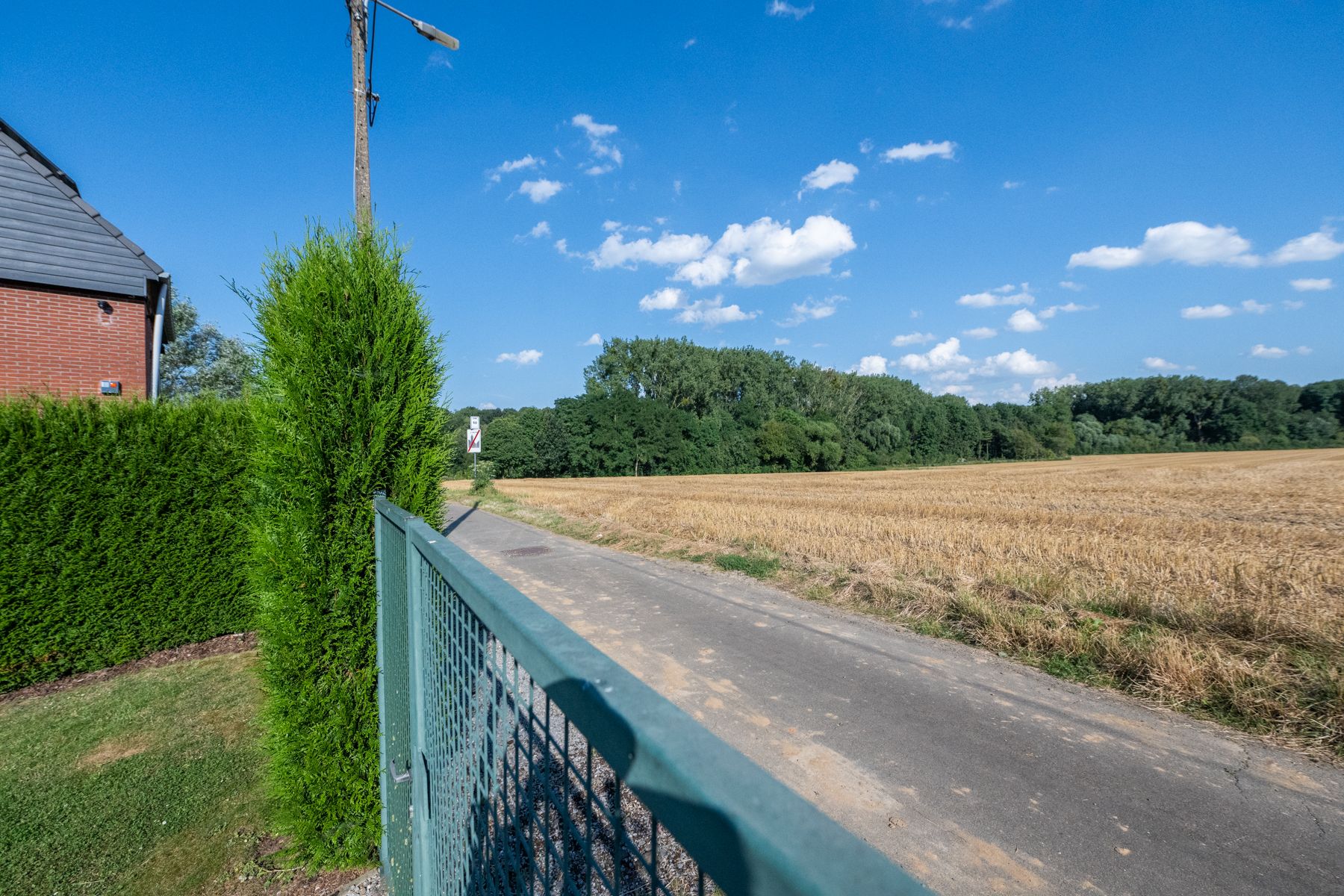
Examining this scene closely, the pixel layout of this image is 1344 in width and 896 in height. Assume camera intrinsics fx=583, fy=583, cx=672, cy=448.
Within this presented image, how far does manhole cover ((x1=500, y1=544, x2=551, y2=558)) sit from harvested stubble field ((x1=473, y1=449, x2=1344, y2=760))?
6.07 feet

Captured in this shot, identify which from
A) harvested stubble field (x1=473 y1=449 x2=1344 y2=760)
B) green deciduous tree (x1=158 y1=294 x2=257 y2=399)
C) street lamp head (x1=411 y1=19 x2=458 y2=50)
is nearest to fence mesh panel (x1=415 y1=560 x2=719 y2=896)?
harvested stubble field (x1=473 y1=449 x2=1344 y2=760)

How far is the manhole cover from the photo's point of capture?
11.8 m

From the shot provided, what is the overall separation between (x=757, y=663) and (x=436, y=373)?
3950 millimetres

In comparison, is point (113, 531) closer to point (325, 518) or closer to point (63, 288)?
point (325, 518)

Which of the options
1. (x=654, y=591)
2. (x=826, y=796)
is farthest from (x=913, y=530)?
(x=826, y=796)

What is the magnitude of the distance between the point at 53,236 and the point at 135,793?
38.7ft

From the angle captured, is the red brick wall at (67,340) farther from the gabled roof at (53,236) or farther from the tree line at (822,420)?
the tree line at (822,420)

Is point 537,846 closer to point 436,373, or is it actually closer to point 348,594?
point 348,594

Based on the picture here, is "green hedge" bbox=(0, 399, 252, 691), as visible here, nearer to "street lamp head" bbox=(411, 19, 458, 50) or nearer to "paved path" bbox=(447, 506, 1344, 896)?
"paved path" bbox=(447, 506, 1344, 896)

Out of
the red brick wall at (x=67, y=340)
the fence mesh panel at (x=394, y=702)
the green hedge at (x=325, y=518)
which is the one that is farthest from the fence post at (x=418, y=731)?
the red brick wall at (x=67, y=340)

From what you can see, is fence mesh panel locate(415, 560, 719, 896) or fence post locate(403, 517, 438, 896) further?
fence post locate(403, 517, 438, 896)

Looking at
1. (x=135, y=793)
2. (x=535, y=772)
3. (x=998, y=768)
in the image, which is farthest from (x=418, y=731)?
(x=998, y=768)

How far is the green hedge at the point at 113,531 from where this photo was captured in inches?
213

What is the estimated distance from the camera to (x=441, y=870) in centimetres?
194
